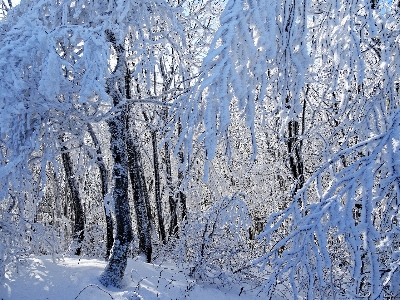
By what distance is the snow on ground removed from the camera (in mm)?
5652

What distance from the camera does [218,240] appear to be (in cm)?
759

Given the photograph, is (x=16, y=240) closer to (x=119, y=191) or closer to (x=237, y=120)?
(x=119, y=191)

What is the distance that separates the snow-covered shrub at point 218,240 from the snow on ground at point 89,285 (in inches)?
12.8

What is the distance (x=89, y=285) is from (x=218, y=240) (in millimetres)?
2891

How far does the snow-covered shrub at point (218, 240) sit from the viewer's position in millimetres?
7168

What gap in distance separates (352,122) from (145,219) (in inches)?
233

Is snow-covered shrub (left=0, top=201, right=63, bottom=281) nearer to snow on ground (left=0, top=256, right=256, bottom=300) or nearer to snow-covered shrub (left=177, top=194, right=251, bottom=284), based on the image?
snow on ground (left=0, top=256, right=256, bottom=300)

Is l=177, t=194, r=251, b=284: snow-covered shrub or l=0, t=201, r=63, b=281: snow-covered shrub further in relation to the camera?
l=177, t=194, r=251, b=284: snow-covered shrub

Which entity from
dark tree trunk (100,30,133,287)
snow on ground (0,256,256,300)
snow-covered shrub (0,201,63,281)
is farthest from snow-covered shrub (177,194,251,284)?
snow-covered shrub (0,201,63,281)

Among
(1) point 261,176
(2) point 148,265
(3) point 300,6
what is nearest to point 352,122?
(3) point 300,6

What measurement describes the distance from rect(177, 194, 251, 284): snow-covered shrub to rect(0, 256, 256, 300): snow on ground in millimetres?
325

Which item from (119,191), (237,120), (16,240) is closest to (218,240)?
(119,191)

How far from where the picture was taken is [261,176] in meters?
15.4

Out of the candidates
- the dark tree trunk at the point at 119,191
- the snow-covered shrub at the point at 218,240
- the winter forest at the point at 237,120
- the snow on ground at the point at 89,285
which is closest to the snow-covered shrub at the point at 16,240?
the winter forest at the point at 237,120
